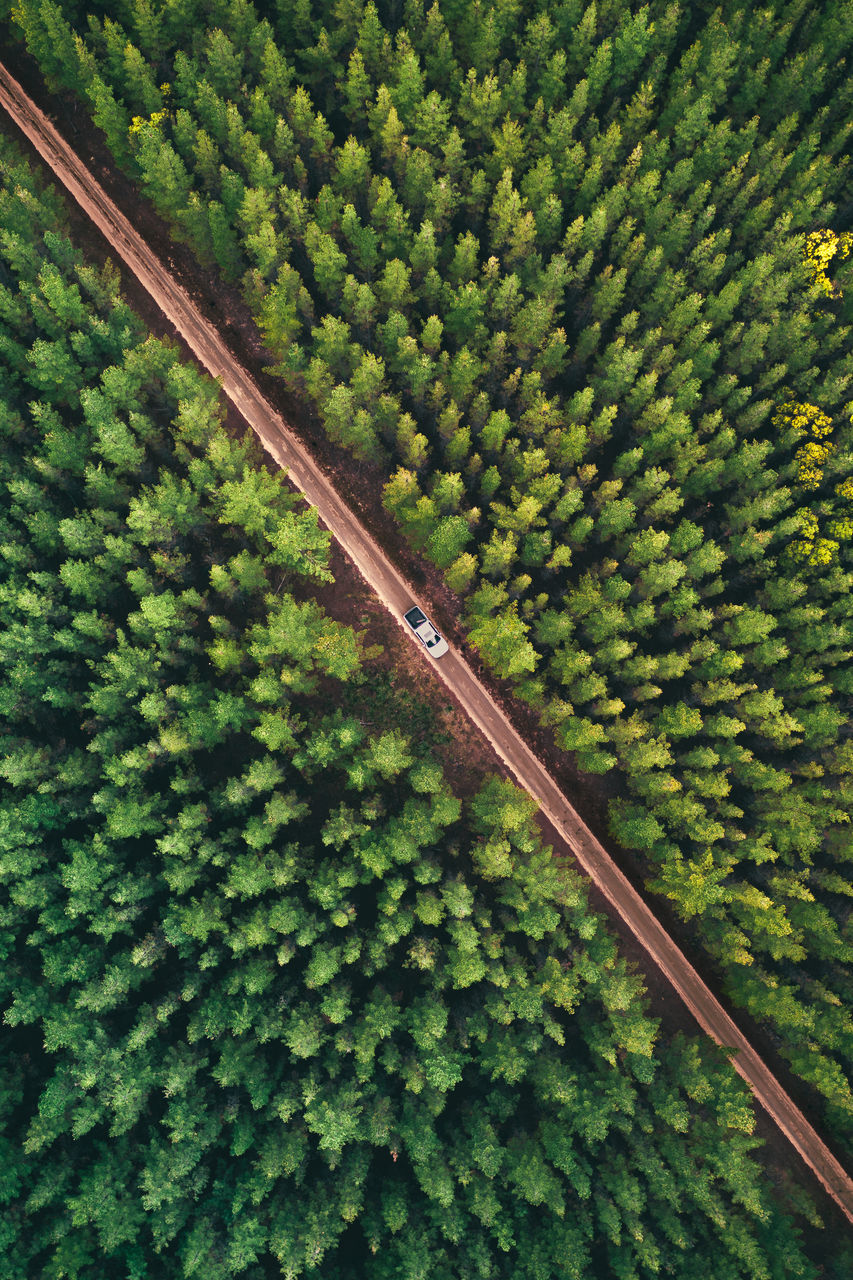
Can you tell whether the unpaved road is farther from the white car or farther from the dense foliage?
the dense foliage

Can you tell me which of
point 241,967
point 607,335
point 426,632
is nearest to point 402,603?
point 426,632

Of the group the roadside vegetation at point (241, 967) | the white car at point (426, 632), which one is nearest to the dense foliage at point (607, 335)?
the white car at point (426, 632)

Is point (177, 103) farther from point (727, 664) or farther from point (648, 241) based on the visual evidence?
point (727, 664)

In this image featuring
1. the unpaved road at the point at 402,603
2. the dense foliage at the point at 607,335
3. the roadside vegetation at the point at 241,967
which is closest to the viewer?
the roadside vegetation at the point at 241,967

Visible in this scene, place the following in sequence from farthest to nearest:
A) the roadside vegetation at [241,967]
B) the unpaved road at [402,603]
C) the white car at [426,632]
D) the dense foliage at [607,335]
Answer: the white car at [426,632]
the unpaved road at [402,603]
the dense foliage at [607,335]
the roadside vegetation at [241,967]

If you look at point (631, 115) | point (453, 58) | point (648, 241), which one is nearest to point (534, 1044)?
point (648, 241)

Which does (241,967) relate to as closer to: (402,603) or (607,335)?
(402,603)

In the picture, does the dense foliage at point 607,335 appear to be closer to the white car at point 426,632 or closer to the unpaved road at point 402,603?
the white car at point 426,632

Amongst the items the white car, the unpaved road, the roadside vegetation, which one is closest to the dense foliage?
the white car
